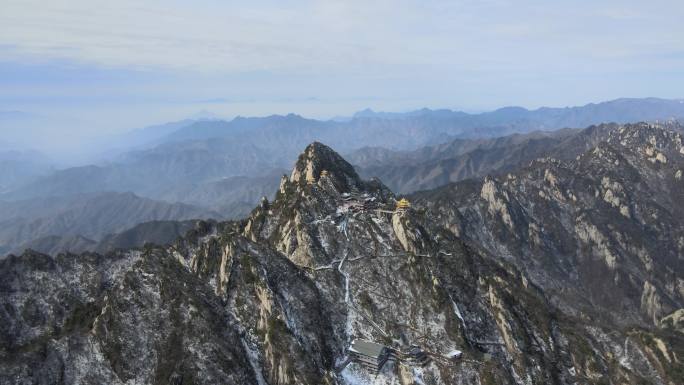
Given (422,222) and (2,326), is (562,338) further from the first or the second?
(2,326)

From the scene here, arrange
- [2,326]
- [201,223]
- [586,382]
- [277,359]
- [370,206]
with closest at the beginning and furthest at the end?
1. [277,359]
2. [586,382]
3. [2,326]
4. [370,206]
5. [201,223]

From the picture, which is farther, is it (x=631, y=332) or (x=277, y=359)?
(x=631, y=332)

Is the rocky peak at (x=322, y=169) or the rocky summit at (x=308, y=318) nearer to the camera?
the rocky summit at (x=308, y=318)

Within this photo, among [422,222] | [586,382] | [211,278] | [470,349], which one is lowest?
[586,382]

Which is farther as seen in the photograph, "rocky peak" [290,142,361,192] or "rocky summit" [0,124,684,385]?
"rocky peak" [290,142,361,192]

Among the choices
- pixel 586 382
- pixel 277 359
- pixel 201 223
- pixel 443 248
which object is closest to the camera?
pixel 277 359

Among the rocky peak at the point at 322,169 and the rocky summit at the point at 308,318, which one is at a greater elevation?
the rocky peak at the point at 322,169

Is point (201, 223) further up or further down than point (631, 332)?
further up

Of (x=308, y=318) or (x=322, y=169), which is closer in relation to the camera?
(x=308, y=318)

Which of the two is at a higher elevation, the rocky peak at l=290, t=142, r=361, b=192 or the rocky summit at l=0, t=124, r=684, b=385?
the rocky peak at l=290, t=142, r=361, b=192

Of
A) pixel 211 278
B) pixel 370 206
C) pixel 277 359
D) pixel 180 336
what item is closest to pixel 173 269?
pixel 211 278

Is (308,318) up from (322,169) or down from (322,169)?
down
